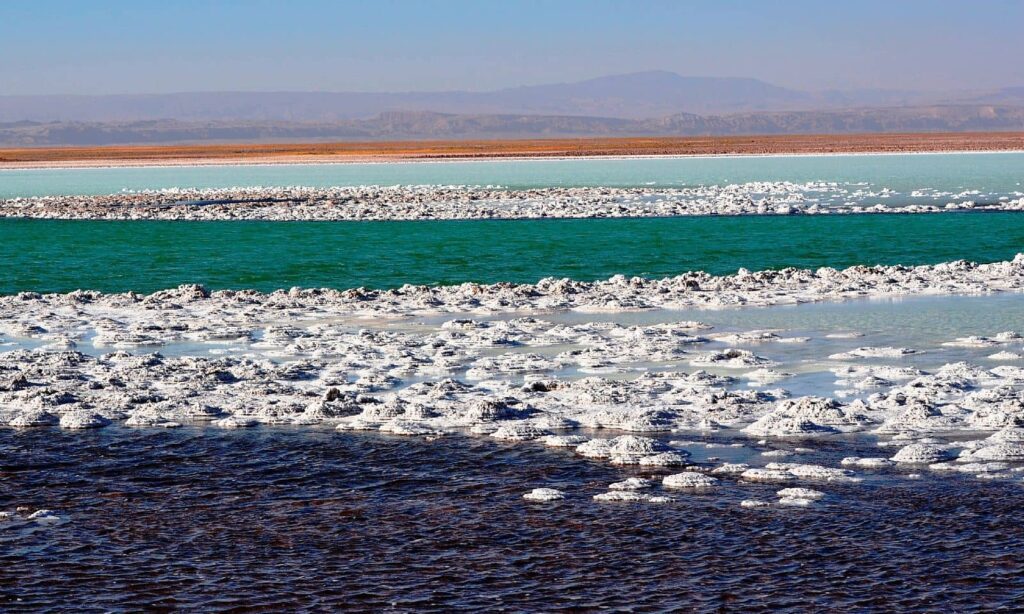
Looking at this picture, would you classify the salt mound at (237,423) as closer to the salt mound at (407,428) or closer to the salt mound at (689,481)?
the salt mound at (407,428)

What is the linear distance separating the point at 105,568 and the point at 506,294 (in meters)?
13.1

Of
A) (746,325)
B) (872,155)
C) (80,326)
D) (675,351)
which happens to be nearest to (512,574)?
(675,351)

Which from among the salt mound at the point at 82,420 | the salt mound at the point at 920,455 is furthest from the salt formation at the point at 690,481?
the salt mound at the point at 82,420

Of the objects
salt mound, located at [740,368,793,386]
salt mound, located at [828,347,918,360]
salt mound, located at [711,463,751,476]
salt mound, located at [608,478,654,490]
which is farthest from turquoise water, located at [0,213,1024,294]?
salt mound, located at [608,478,654,490]

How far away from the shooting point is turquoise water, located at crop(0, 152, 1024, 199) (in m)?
61.8

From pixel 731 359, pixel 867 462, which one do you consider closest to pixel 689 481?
pixel 867 462

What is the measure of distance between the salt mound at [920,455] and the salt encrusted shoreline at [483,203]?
97.1ft

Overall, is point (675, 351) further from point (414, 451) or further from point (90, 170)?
point (90, 170)

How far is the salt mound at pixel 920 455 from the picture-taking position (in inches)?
378

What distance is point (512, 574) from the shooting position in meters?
7.38

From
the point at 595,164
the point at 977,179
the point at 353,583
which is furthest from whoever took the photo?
the point at 595,164

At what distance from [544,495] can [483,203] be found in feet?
127

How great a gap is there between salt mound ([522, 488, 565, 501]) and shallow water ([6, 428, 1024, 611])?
0.31 feet

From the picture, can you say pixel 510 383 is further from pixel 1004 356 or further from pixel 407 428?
pixel 1004 356
